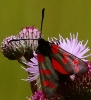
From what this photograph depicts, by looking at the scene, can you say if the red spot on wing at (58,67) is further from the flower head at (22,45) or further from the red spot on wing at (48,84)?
the flower head at (22,45)

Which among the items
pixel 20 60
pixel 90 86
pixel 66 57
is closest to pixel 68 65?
pixel 66 57

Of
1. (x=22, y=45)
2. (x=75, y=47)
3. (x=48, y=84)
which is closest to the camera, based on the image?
(x=48, y=84)

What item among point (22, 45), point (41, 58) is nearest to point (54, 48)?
point (41, 58)

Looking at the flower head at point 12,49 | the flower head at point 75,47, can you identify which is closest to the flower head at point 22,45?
the flower head at point 12,49

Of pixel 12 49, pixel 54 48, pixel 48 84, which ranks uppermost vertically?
pixel 12 49

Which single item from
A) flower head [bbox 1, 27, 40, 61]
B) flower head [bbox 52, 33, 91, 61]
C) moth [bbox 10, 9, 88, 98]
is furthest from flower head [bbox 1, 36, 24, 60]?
moth [bbox 10, 9, 88, 98]

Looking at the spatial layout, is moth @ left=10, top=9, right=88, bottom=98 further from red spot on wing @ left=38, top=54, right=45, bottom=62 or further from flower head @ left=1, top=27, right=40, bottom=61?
flower head @ left=1, top=27, right=40, bottom=61

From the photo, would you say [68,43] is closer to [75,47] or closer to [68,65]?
[75,47]

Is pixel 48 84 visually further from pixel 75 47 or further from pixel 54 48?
pixel 75 47
